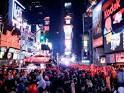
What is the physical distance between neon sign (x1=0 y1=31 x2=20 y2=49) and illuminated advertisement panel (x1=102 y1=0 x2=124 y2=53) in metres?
17.5

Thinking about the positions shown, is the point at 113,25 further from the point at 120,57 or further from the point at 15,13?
the point at 15,13

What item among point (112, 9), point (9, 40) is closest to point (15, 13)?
point (9, 40)

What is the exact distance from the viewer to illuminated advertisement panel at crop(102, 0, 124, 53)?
41.8 m

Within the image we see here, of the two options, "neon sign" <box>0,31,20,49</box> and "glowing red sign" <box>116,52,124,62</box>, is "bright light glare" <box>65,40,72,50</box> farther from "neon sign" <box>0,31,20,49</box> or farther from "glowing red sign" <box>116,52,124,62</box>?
"glowing red sign" <box>116,52,124,62</box>

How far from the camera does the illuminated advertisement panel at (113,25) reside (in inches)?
Answer: 1646

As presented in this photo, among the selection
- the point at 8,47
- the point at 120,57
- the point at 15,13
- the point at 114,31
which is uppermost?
the point at 15,13

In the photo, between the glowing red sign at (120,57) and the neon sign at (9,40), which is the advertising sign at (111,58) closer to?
the glowing red sign at (120,57)

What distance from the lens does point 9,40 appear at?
186 feet

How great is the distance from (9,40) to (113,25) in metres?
20.8

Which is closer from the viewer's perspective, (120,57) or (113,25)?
(120,57)

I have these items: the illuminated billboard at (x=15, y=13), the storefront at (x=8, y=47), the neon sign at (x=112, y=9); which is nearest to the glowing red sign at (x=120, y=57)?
the neon sign at (x=112, y=9)

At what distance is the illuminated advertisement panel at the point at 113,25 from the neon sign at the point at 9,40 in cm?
1751

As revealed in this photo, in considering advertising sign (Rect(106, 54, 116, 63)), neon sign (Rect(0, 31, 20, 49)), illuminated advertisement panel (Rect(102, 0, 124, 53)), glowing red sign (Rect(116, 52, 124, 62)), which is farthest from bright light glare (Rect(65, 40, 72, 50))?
glowing red sign (Rect(116, 52, 124, 62))

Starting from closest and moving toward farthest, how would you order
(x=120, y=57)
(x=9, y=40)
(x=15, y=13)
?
(x=120, y=57) → (x=9, y=40) → (x=15, y=13)
